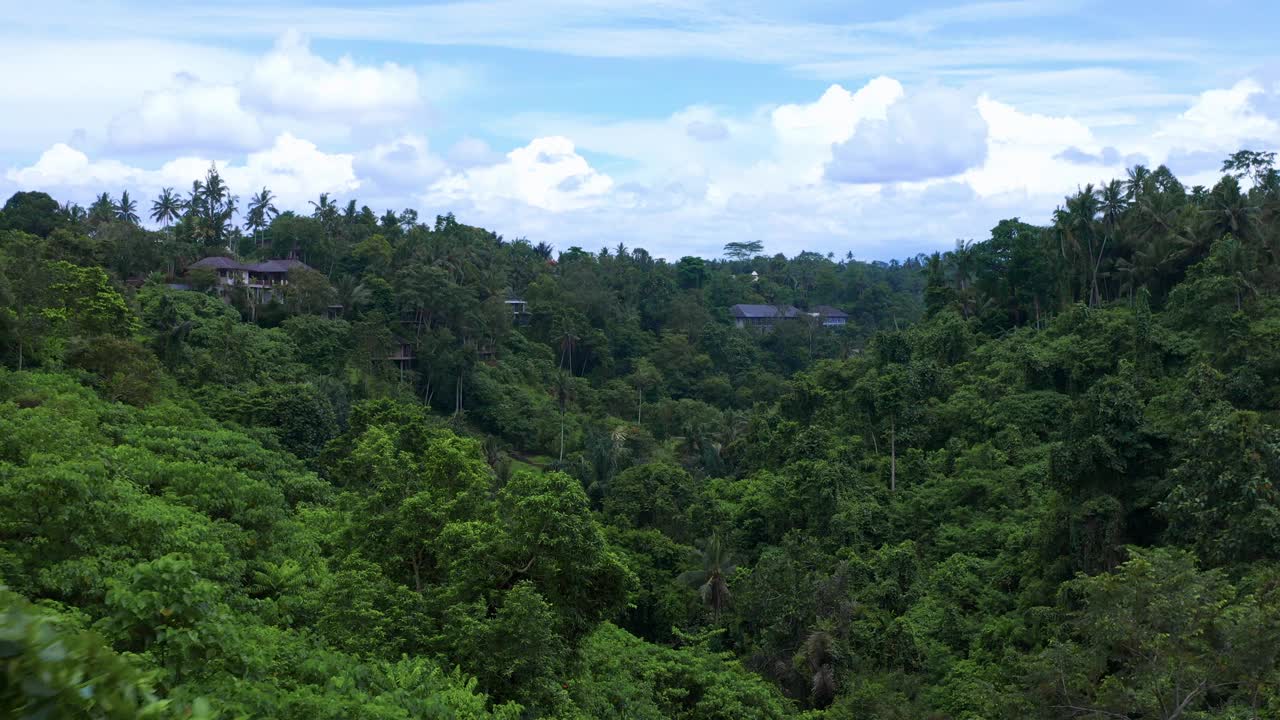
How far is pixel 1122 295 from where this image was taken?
40844 mm

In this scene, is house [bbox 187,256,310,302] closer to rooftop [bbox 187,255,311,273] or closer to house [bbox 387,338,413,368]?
rooftop [bbox 187,255,311,273]

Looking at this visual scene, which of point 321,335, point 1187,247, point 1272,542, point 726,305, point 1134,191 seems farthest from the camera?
point 726,305

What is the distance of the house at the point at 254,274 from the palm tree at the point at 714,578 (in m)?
29.9

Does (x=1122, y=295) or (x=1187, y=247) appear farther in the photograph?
(x=1122, y=295)

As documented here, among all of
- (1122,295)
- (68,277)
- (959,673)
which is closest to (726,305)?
(1122,295)

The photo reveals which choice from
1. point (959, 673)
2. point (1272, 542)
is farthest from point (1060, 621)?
point (1272, 542)

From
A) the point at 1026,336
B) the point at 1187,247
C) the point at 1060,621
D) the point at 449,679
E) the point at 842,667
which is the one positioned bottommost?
the point at 842,667

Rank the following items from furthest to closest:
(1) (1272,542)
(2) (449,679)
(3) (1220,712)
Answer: (1) (1272,542) → (3) (1220,712) → (2) (449,679)

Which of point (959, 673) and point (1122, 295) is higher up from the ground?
point (1122, 295)

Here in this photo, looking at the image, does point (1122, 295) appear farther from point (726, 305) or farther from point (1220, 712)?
point (726, 305)

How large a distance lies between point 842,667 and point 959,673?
265 cm

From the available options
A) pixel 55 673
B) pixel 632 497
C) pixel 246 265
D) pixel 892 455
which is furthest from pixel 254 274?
pixel 55 673

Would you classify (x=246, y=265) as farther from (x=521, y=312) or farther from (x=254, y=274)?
(x=521, y=312)

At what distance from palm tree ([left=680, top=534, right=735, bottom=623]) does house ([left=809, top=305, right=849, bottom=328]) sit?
4876 centimetres
